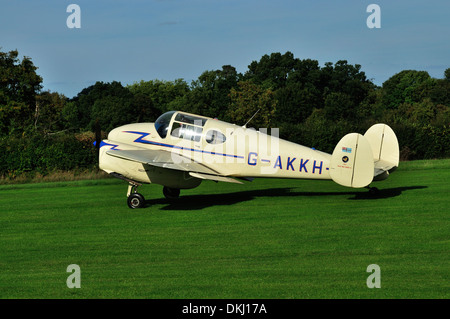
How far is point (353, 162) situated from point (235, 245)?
4737 mm

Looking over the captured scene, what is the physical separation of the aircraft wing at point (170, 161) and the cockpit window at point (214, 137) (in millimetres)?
740

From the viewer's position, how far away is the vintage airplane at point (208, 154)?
1509cm

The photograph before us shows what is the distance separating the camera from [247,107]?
2817 inches

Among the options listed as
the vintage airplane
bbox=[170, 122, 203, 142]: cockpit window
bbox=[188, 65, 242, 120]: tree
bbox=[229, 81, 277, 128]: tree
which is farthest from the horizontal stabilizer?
bbox=[188, 65, 242, 120]: tree

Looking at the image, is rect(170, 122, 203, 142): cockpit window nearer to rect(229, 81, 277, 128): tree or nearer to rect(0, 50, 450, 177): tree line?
rect(0, 50, 450, 177): tree line

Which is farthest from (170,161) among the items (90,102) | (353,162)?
(90,102)

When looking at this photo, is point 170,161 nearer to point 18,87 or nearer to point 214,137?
point 214,137

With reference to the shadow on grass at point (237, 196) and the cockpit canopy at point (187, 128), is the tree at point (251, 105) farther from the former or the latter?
the cockpit canopy at point (187, 128)

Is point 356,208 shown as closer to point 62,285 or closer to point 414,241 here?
point 414,241

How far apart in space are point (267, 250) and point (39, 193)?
45.0 feet

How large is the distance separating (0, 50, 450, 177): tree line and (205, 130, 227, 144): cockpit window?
12.9 ft

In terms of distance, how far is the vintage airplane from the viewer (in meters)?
15.1

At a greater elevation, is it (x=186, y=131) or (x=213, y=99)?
(x=213, y=99)

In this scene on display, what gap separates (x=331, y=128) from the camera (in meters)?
32.9
